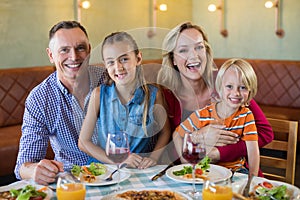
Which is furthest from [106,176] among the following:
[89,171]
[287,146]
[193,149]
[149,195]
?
[287,146]

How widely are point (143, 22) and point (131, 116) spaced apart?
3.81 metres

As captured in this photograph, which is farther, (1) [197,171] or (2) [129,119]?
(2) [129,119]

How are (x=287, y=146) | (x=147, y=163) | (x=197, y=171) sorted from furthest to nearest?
(x=287, y=146) → (x=147, y=163) → (x=197, y=171)

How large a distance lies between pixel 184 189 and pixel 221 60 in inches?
163

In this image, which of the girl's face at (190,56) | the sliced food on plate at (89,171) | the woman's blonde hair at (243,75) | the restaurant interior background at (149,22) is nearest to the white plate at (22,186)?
the sliced food on plate at (89,171)

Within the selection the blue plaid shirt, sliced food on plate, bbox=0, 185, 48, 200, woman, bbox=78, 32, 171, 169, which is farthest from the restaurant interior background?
sliced food on plate, bbox=0, 185, 48, 200

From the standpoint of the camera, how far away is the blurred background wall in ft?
14.9

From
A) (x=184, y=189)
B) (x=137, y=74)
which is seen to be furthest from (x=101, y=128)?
(x=184, y=189)

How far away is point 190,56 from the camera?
206 cm

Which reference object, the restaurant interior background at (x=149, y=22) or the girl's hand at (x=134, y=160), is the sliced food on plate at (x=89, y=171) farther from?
the restaurant interior background at (x=149, y=22)

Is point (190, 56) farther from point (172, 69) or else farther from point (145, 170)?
point (145, 170)

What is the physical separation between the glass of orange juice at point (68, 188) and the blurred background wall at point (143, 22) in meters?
2.82

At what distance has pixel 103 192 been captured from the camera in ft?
5.42

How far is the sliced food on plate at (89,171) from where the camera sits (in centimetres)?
174
